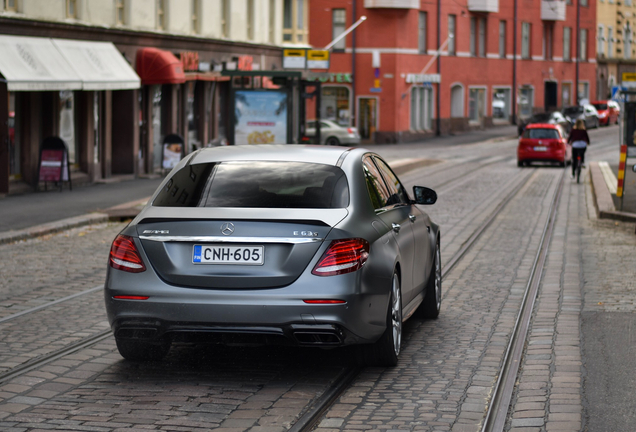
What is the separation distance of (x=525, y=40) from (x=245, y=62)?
36715 mm

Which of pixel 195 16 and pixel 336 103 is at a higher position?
pixel 195 16

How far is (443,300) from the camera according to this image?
10195 mm

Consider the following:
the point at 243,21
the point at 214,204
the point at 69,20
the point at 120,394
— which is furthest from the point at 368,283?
the point at 243,21

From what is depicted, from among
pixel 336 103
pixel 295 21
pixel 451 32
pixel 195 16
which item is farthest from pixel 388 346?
pixel 451 32

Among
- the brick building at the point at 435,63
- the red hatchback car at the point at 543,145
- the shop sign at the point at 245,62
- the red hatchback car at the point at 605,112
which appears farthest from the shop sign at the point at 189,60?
the red hatchback car at the point at 605,112

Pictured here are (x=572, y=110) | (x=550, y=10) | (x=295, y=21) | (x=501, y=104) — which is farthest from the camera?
(x=550, y=10)

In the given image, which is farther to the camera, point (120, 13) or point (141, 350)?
point (120, 13)

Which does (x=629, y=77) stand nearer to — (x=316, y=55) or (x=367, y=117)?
(x=316, y=55)

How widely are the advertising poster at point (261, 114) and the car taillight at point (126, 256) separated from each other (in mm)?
18222

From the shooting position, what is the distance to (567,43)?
75.4 meters

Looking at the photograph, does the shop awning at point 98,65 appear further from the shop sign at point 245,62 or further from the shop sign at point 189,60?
the shop sign at point 245,62

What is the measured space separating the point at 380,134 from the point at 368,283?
4758 cm

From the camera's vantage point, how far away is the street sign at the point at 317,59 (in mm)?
39972

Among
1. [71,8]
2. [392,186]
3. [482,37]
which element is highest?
[482,37]
